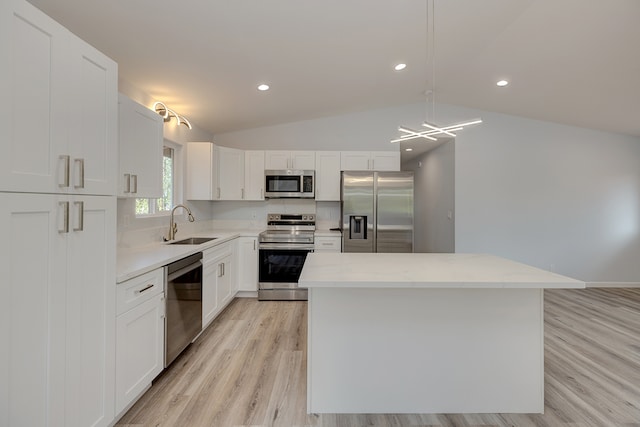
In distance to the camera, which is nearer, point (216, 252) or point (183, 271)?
point (183, 271)

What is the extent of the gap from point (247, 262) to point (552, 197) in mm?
4733

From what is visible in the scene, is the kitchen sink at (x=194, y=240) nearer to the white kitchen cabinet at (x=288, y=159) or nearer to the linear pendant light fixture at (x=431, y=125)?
the white kitchen cabinet at (x=288, y=159)

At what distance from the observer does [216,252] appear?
328 centimetres

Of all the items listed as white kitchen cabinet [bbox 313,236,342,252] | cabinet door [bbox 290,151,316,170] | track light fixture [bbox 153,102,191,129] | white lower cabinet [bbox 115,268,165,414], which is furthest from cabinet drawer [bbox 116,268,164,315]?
cabinet door [bbox 290,151,316,170]

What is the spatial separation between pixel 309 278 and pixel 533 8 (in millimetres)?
2815

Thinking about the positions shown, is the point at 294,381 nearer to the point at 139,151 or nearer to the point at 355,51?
the point at 139,151

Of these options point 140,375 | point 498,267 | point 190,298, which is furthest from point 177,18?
point 498,267

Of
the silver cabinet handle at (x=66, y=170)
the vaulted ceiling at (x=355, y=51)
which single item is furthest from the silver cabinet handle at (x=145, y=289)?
the vaulted ceiling at (x=355, y=51)

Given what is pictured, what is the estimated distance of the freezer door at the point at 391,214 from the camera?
412cm

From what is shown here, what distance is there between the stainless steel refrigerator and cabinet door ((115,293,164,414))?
2.53m

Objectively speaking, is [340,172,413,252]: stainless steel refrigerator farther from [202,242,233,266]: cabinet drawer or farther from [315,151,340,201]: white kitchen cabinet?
[202,242,233,266]: cabinet drawer

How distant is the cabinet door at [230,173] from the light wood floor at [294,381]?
1684 millimetres

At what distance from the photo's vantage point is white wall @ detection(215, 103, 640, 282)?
482 centimetres

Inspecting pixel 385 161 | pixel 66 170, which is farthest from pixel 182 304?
pixel 385 161
